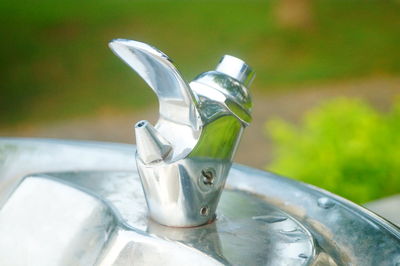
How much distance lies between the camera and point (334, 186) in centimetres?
169

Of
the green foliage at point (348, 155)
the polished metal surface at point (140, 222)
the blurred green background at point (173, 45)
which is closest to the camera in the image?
the polished metal surface at point (140, 222)

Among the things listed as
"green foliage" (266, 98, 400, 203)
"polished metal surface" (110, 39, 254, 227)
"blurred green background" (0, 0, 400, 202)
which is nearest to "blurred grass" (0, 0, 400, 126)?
"blurred green background" (0, 0, 400, 202)

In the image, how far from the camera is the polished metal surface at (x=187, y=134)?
708 mm

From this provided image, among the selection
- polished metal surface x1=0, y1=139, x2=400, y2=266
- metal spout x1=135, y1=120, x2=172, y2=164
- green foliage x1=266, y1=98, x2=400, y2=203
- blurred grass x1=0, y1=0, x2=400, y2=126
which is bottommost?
blurred grass x1=0, y1=0, x2=400, y2=126

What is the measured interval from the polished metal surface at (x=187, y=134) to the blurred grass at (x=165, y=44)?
3547mm

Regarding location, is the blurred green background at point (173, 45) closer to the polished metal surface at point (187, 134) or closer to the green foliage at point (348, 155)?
the green foliage at point (348, 155)

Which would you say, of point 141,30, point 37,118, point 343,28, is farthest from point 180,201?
point 343,28

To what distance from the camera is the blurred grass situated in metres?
4.57

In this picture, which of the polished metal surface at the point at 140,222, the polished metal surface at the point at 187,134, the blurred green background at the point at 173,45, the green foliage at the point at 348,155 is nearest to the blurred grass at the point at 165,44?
the blurred green background at the point at 173,45

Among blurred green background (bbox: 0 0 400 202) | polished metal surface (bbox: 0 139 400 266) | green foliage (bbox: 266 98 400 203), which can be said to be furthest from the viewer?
blurred green background (bbox: 0 0 400 202)

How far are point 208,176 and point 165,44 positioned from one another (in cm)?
450

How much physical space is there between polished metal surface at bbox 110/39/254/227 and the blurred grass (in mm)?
3547

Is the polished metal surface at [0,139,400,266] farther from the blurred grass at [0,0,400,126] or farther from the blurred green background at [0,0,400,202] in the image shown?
the blurred grass at [0,0,400,126]

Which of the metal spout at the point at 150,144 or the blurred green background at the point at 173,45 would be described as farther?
the blurred green background at the point at 173,45
